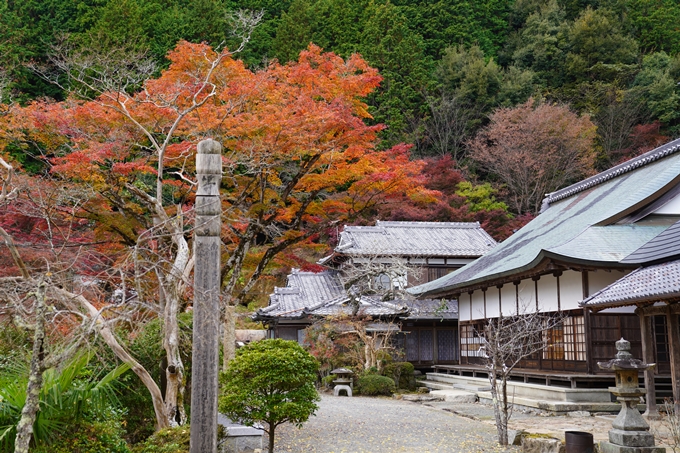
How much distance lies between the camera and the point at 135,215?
11.1m

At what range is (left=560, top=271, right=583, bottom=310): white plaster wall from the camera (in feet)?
42.3

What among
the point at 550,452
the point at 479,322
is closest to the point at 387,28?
the point at 479,322

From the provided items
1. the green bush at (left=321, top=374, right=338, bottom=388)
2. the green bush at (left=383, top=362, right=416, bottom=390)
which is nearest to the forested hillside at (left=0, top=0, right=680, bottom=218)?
the green bush at (left=383, top=362, right=416, bottom=390)

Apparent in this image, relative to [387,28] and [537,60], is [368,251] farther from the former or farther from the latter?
[537,60]

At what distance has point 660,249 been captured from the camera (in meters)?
10.6

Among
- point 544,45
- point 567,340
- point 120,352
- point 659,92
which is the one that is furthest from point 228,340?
point 544,45

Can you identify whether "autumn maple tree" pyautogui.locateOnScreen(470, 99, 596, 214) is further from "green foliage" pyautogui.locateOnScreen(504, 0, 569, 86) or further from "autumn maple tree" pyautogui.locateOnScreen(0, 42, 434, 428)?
"autumn maple tree" pyautogui.locateOnScreen(0, 42, 434, 428)

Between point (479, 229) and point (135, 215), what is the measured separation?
18.4 meters

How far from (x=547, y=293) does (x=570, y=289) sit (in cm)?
105

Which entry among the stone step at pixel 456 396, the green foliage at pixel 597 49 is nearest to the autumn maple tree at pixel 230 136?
the stone step at pixel 456 396

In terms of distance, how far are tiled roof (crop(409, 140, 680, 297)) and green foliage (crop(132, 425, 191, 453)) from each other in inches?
321

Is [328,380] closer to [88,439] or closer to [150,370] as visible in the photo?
[150,370]

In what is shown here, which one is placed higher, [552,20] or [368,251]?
[552,20]

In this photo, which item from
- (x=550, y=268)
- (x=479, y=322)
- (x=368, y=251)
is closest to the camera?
(x=550, y=268)
